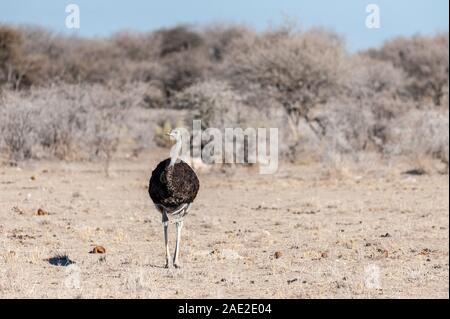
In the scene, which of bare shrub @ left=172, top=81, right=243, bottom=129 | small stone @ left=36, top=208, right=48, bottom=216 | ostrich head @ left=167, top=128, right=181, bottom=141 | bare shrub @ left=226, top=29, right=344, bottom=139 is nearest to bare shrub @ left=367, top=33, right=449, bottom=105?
bare shrub @ left=226, top=29, right=344, bottom=139

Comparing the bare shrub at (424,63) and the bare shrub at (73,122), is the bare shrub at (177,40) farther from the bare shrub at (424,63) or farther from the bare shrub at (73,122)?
the bare shrub at (73,122)

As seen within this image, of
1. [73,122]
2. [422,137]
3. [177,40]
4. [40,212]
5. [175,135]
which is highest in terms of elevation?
[177,40]

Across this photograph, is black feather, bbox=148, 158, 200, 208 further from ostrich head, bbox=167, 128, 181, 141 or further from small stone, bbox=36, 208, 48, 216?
small stone, bbox=36, 208, 48, 216

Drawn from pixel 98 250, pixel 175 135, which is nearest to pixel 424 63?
pixel 175 135

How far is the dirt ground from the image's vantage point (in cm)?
713

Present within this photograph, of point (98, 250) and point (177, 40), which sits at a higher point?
point (177, 40)

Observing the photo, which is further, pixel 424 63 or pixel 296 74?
pixel 424 63

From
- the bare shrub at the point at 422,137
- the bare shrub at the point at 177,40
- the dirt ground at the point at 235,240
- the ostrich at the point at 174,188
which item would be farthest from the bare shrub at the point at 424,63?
the ostrich at the point at 174,188

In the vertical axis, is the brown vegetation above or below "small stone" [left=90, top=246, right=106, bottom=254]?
above

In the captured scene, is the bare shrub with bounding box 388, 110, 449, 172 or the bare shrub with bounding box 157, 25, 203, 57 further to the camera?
the bare shrub with bounding box 157, 25, 203, 57

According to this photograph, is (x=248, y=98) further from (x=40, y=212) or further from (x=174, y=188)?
(x=174, y=188)

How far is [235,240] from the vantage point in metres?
10.2
